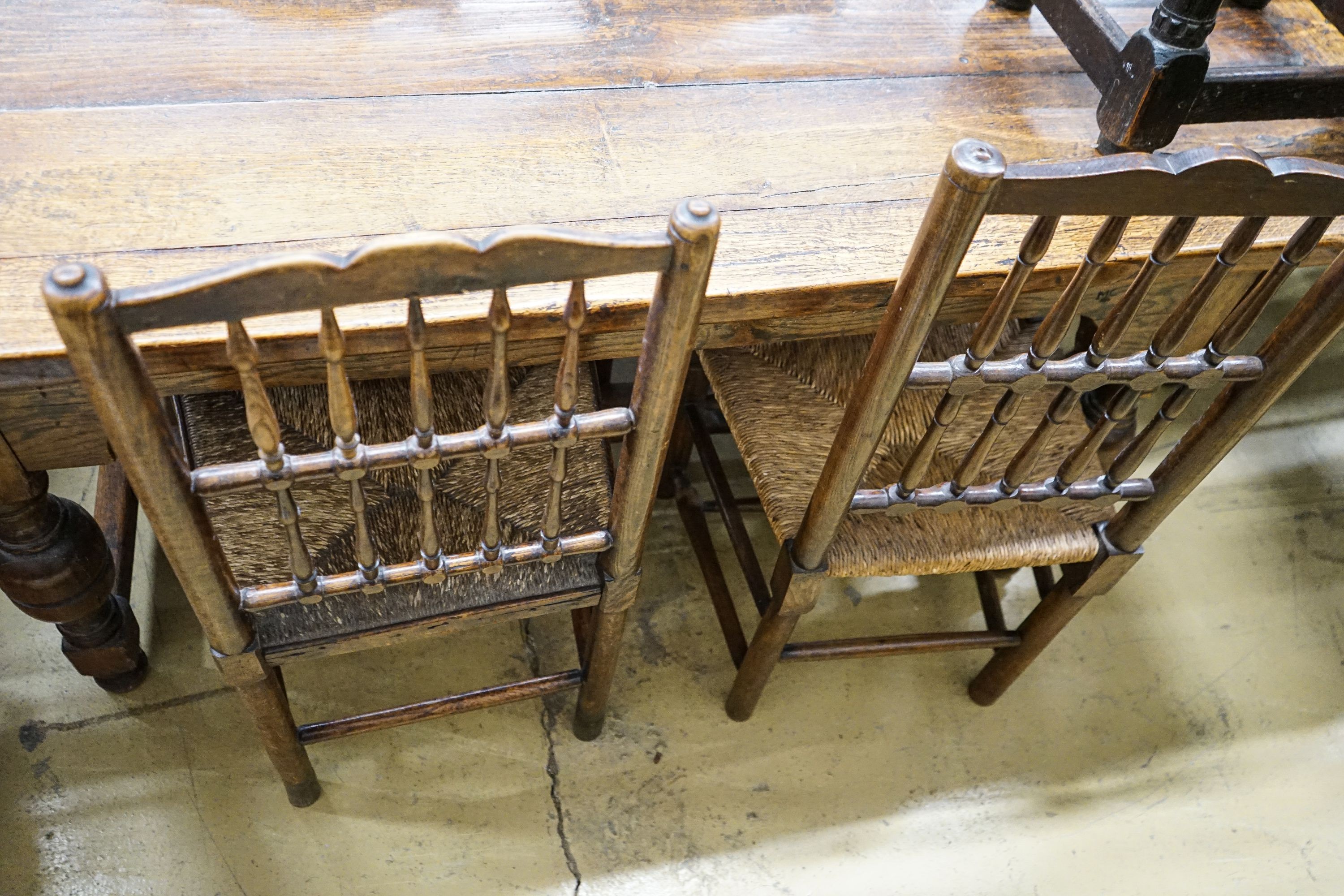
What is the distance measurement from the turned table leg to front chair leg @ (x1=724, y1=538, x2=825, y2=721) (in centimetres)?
85

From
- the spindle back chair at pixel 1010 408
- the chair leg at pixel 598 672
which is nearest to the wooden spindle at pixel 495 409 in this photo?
the chair leg at pixel 598 672

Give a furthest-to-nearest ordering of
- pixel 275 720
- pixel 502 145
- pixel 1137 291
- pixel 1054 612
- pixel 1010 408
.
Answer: pixel 1054 612 < pixel 275 720 < pixel 502 145 < pixel 1010 408 < pixel 1137 291

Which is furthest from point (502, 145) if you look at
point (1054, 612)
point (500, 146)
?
point (1054, 612)

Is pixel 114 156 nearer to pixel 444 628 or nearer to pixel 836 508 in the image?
pixel 444 628

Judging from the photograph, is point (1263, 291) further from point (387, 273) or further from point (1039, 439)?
point (387, 273)

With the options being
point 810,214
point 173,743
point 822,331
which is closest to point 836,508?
point 822,331

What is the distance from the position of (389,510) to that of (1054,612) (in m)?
0.92

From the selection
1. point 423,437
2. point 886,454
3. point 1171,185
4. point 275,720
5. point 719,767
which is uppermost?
point 1171,185

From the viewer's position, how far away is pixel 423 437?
837 mm

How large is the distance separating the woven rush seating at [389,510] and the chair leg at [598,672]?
7 centimetres

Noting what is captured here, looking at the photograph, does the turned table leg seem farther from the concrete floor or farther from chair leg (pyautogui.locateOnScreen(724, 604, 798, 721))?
chair leg (pyautogui.locateOnScreen(724, 604, 798, 721))

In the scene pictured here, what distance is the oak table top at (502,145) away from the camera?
38.0 inches

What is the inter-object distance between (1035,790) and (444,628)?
1.02 m

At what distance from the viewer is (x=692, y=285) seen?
762mm
